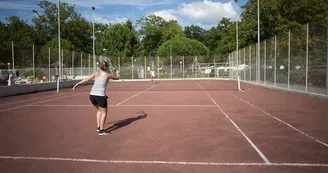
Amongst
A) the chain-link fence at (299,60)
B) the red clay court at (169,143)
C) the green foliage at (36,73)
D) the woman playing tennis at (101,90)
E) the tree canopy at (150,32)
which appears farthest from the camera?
the tree canopy at (150,32)

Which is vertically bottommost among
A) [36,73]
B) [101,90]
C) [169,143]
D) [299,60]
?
[169,143]

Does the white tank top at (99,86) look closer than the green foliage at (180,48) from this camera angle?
Yes

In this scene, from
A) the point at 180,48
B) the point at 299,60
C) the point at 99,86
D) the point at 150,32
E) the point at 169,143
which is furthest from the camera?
the point at 150,32

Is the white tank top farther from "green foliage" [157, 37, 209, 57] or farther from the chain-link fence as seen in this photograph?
"green foliage" [157, 37, 209, 57]

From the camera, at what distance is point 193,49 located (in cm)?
7250

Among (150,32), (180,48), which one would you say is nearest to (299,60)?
(180,48)

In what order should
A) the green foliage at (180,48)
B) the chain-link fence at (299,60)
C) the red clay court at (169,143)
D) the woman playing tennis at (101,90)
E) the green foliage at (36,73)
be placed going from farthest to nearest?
the green foliage at (180,48)
the green foliage at (36,73)
the chain-link fence at (299,60)
the woman playing tennis at (101,90)
the red clay court at (169,143)

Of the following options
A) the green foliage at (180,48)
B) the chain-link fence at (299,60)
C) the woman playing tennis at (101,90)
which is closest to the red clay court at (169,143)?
the woman playing tennis at (101,90)

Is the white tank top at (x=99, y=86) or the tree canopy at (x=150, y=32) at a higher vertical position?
the tree canopy at (x=150, y=32)

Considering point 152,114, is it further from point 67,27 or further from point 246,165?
point 67,27

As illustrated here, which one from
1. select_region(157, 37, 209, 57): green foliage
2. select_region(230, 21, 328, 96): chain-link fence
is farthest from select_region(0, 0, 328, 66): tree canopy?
select_region(230, 21, 328, 96): chain-link fence

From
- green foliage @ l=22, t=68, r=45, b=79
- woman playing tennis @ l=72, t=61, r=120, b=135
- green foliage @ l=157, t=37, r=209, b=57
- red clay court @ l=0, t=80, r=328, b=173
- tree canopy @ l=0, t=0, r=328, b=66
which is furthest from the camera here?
green foliage @ l=157, t=37, r=209, b=57

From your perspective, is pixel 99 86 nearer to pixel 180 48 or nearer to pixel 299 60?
pixel 299 60

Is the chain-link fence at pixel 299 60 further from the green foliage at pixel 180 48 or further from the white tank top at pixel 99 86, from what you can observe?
the green foliage at pixel 180 48
